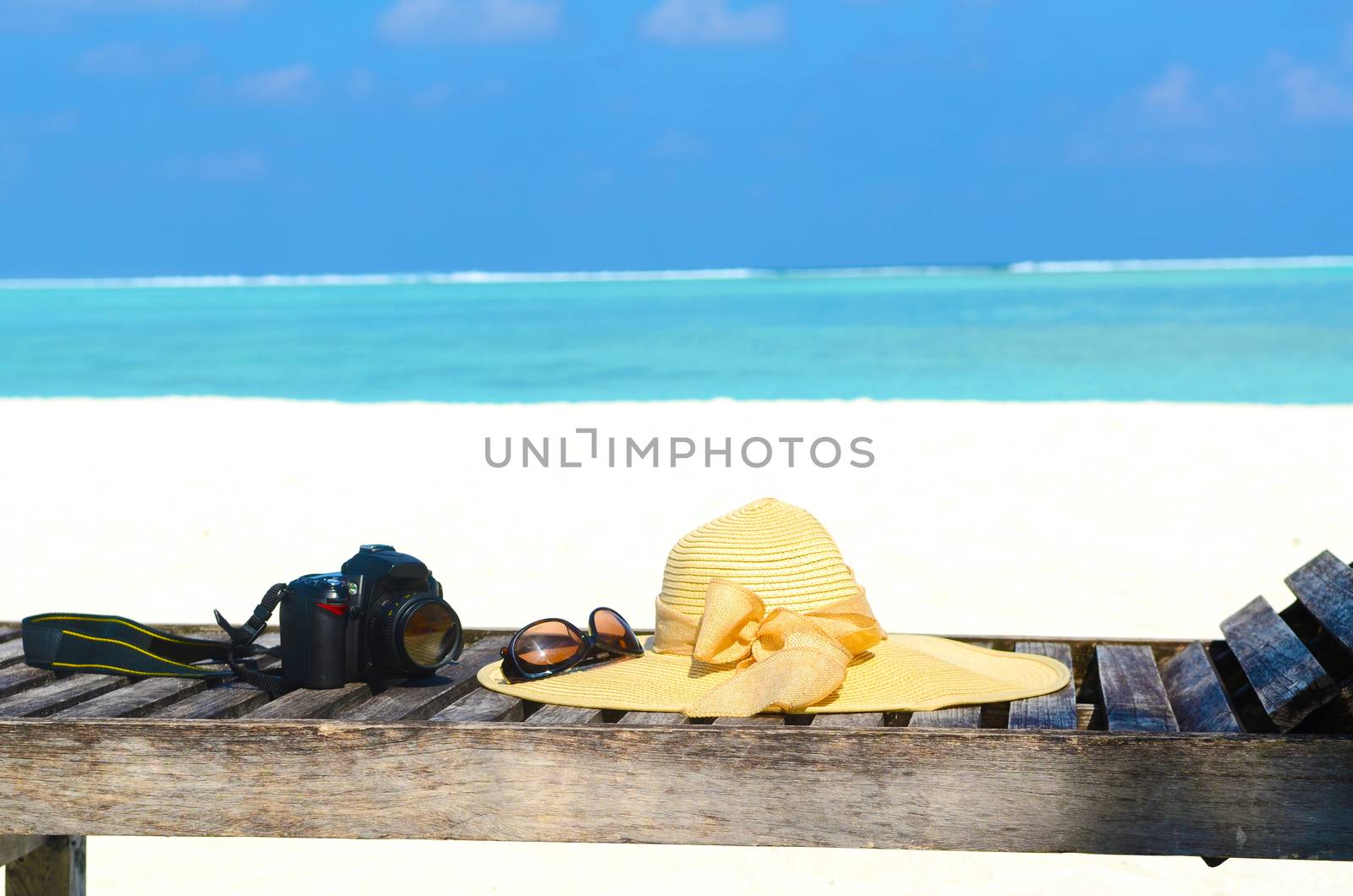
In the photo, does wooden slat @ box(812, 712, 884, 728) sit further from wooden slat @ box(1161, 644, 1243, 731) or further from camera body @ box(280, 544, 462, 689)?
camera body @ box(280, 544, 462, 689)

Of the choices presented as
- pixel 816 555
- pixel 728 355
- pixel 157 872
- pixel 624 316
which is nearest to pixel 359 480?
pixel 157 872

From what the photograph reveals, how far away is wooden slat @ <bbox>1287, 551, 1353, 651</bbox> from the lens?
9.74ft

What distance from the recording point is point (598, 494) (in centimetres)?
1061

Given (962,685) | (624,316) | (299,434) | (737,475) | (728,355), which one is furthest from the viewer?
(624,316)

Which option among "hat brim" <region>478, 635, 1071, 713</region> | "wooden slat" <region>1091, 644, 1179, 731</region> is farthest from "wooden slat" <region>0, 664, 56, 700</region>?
"wooden slat" <region>1091, 644, 1179, 731</region>

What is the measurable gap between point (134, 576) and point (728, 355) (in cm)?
2604

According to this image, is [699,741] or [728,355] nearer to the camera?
[699,741]

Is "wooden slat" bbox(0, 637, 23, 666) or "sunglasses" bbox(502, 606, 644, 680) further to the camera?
"wooden slat" bbox(0, 637, 23, 666)

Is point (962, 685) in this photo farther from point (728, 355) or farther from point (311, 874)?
point (728, 355)

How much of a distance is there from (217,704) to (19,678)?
0.65 metres

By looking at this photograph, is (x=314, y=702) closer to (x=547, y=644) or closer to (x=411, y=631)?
(x=411, y=631)

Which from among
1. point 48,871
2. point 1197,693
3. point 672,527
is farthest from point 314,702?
point 672,527

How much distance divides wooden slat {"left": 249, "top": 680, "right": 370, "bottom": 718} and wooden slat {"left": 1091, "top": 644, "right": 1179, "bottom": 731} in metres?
1.47

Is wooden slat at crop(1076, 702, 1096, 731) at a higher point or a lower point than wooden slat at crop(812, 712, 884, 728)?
lower
